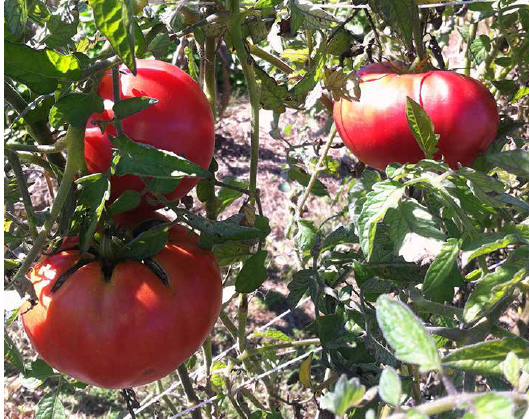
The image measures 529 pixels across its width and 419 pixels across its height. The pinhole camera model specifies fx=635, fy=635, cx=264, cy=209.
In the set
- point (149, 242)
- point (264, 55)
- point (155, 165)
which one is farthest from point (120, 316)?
point (264, 55)

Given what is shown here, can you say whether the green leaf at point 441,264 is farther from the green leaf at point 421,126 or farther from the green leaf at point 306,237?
the green leaf at point 306,237

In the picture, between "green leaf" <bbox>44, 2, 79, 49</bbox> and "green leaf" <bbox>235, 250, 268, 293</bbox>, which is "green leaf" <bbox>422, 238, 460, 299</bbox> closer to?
"green leaf" <bbox>235, 250, 268, 293</bbox>

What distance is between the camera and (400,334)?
0.39 metres

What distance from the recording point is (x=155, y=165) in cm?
55

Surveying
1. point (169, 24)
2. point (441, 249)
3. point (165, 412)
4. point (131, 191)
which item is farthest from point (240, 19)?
point (165, 412)

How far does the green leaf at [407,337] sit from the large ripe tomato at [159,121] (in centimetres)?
33

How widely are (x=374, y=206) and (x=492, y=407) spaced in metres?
0.27

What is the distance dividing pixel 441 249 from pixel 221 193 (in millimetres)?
420

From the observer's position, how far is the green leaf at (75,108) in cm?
57

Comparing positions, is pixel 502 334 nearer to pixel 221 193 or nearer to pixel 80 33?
pixel 221 193

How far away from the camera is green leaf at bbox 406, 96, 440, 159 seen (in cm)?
66

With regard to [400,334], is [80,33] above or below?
above

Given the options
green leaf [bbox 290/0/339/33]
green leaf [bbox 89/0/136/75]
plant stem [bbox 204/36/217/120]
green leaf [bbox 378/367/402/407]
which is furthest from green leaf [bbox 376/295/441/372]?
plant stem [bbox 204/36/217/120]

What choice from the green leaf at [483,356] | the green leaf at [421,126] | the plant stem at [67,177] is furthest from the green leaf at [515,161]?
the plant stem at [67,177]
